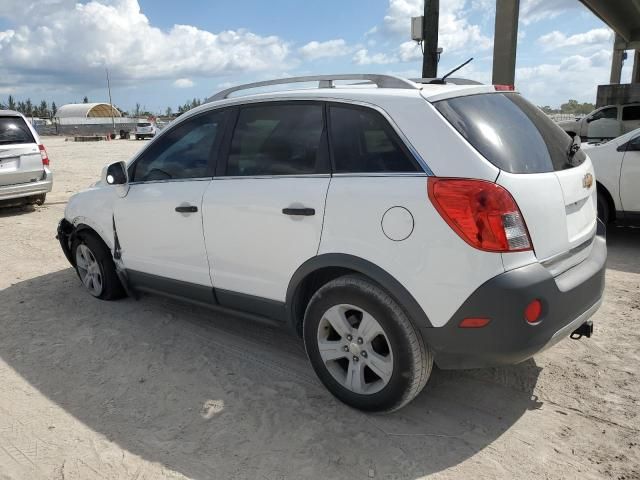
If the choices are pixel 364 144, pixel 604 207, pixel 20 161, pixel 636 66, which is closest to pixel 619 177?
pixel 604 207

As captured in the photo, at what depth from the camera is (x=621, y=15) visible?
34969 millimetres

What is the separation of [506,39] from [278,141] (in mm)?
18874

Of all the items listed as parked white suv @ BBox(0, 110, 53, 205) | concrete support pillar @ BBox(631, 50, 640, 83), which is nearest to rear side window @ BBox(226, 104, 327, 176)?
parked white suv @ BBox(0, 110, 53, 205)

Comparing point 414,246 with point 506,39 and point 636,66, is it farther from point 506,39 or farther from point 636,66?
point 636,66

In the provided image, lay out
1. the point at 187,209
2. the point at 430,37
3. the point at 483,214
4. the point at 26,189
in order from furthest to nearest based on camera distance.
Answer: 1. the point at 430,37
2. the point at 26,189
3. the point at 187,209
4. the point at 483,214

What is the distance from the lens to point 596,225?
329 cm

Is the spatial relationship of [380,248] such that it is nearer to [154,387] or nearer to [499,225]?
[499,225]

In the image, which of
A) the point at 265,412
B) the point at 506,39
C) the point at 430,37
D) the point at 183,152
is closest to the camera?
the point at 265,412

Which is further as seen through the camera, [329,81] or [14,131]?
[14,131]

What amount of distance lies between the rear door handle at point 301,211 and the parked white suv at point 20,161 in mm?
7725

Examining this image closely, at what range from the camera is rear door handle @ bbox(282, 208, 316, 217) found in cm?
295

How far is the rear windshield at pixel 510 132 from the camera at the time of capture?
2.59 meters

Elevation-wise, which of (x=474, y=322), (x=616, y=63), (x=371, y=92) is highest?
(x=616, y=63)

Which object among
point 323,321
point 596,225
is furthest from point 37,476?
point 596,225
